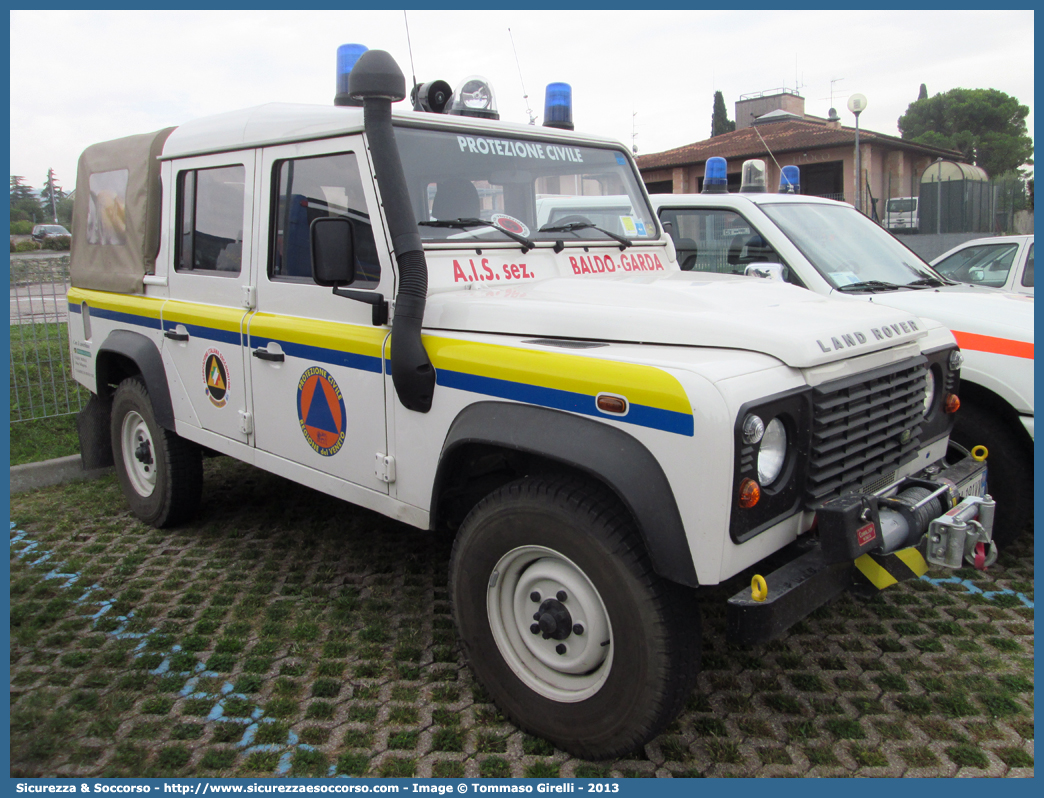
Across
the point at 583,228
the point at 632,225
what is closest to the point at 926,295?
the point at 632,225

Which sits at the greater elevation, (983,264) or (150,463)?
(983,264)

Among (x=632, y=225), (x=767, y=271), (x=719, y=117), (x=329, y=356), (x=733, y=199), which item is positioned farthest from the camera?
(x=719, y=117)

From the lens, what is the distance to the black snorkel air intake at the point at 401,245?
2.85m

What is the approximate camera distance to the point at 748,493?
2213 mm

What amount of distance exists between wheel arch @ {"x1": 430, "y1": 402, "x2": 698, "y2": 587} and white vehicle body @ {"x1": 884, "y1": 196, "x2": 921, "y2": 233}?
674 inches

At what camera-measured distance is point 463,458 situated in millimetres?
2926

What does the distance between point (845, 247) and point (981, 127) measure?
54623 millimetres

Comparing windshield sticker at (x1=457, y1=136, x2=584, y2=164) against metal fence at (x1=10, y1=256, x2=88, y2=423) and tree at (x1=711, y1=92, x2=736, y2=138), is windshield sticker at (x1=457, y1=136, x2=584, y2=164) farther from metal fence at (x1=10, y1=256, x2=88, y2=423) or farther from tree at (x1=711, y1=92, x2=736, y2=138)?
tree at (x1=711, y1=92, x2=736, y2=138)

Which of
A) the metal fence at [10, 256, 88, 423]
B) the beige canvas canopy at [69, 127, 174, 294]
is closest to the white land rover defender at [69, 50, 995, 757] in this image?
the beige canvas canopy at [69, 127, 174, 294]

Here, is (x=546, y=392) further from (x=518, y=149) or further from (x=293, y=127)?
(x=293, y=127)

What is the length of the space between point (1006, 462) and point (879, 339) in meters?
1.84

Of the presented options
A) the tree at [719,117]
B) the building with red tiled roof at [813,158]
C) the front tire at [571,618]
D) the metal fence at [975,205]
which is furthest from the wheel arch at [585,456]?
the tree at [719,117]

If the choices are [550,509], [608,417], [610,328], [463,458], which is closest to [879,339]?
[610,328]

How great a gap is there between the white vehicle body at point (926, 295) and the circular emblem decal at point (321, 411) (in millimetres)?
2391
